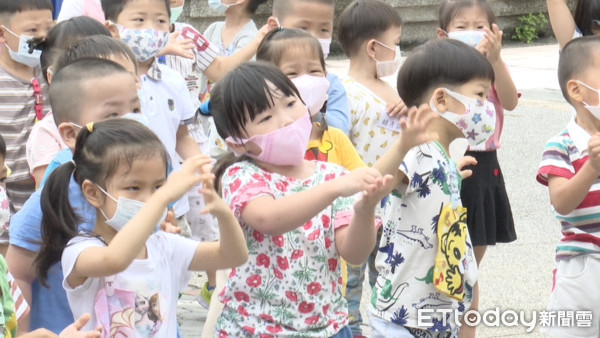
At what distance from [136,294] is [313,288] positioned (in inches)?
23.2

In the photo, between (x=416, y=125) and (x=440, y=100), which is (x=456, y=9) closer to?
(x=440, y=100)

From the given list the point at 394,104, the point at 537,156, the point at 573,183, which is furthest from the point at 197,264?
the point at 537,156

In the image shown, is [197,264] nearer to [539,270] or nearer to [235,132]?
[235,132]

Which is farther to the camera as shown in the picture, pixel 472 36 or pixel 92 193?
pixel 472 36

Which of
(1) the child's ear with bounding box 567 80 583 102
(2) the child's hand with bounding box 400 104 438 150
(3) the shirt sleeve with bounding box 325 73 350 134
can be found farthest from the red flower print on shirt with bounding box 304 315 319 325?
(1) the child's ear with bounding box 567 80 583 102

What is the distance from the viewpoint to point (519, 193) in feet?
25.6

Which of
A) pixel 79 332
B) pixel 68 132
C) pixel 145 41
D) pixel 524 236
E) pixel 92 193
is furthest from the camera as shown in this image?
pixel 524 236

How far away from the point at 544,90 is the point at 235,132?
31.7ft

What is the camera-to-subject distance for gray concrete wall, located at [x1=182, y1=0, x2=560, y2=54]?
14172 millimetres

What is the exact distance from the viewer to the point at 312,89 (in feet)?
13.3

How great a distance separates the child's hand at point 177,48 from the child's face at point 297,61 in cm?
75

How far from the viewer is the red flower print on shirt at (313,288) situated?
3174 mm

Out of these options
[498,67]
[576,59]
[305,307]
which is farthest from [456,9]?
[305,307]

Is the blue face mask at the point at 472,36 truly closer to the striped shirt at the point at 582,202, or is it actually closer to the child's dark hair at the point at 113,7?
the striped shirt at the point at 582,202
